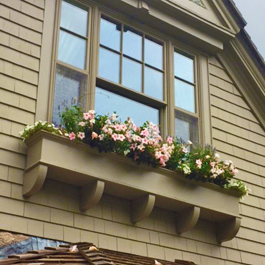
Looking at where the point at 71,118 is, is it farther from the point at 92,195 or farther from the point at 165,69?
the point at 165,69

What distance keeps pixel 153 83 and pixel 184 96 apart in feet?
2.15

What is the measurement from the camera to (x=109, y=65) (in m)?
8.93

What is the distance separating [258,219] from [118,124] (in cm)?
322

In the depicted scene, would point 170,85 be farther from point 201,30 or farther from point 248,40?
point 248,40

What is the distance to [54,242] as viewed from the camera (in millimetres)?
7145

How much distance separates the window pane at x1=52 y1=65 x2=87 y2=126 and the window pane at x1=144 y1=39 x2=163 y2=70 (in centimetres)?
143

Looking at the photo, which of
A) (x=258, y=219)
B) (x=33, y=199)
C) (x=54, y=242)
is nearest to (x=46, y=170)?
(x=33, y=199)

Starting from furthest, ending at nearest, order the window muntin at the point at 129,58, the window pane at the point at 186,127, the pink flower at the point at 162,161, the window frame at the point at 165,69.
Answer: the window pane at the point at 186,127, the window muntin at the point at 129,58, the window frame at the point at 165,69, the pink flower at the point at 162,161

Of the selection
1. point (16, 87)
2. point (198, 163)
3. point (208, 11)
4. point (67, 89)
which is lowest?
point (198, 163)

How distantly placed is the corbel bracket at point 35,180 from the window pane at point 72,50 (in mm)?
1905

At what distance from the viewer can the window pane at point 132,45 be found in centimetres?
930

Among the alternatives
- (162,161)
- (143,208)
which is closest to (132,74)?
(162,161)

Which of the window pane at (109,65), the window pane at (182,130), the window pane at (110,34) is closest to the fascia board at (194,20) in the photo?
the window pane at (110,34)

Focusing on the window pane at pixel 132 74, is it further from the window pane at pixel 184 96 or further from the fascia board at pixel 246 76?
the fascia board at pixel 246 76
